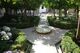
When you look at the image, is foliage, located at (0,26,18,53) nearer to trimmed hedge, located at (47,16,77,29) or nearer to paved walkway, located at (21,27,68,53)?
paved walkway, located at (21,27,68,53)

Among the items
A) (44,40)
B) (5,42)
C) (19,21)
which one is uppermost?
(19,21)

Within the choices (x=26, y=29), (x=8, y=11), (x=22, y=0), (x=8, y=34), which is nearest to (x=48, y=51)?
(x=8, y=34)

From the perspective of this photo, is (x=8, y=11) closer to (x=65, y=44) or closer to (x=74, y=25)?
(x=74, y=25)

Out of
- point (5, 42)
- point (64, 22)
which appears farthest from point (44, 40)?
point (64, 22)

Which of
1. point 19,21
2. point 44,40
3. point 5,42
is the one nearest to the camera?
point 5,42

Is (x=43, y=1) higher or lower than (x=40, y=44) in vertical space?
higher

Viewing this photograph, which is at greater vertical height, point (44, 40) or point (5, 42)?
point (5, 42)

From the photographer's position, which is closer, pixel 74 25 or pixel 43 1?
pixel 74 25

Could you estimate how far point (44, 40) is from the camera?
19.5 meters

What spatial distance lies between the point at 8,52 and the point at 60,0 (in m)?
13.9

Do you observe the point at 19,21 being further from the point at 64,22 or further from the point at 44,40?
the point at 44,40

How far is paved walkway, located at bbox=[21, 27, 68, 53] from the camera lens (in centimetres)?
1655

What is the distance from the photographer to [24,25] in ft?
80.4

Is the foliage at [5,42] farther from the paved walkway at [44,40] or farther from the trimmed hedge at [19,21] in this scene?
the trimmed hedge at [19,21]
